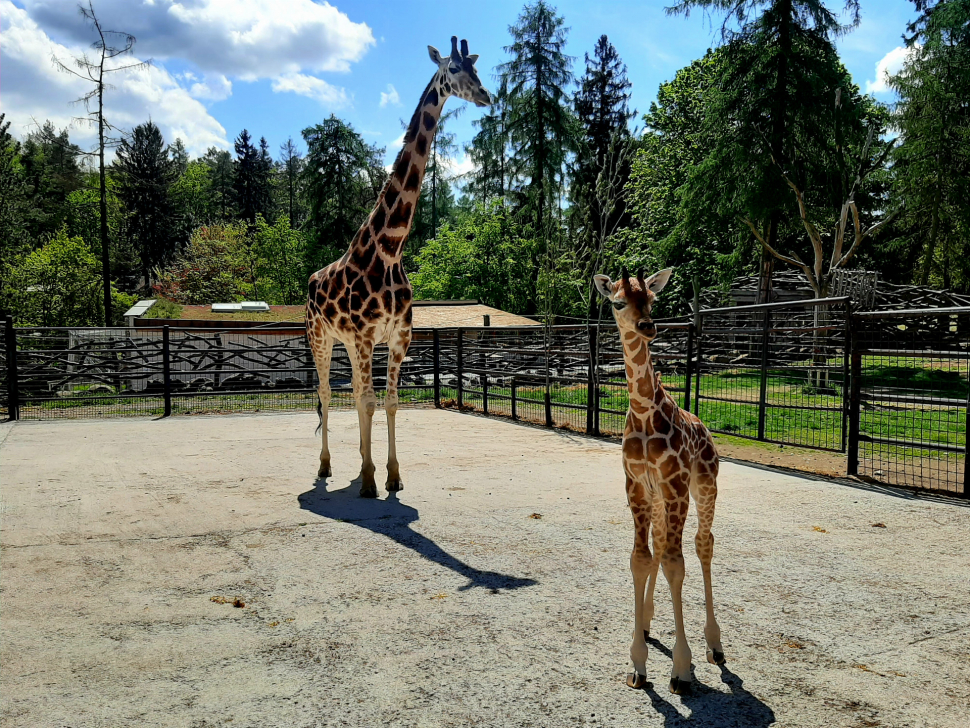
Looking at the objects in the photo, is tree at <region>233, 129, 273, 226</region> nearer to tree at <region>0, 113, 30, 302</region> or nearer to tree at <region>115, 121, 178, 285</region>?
tree at <region>115, 121, 178, 285</region>

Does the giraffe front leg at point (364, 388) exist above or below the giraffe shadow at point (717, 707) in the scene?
above

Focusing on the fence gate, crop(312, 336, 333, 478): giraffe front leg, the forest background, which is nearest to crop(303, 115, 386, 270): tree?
the forest background

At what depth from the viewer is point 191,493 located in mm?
7207

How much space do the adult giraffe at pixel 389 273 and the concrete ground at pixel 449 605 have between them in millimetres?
1257

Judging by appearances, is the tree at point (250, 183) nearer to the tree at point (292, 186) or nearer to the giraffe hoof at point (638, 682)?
the tree at point (292, 186)

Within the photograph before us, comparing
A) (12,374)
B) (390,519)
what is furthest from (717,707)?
(12,374)

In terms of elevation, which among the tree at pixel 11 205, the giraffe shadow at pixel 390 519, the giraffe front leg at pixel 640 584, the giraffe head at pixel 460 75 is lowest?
the giraffe shadow at pixel 390 519

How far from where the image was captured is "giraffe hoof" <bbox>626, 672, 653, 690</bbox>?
3355mm

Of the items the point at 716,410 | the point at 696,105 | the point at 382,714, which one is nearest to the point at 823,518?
the point at 382,714

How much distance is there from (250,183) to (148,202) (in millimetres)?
7696

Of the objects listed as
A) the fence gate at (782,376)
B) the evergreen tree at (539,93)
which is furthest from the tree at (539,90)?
the fence gate at (782,376)

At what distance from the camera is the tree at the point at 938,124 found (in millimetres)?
22203

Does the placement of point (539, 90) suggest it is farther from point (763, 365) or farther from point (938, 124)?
point (763, 365)

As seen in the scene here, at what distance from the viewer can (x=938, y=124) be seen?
73.9 feet
